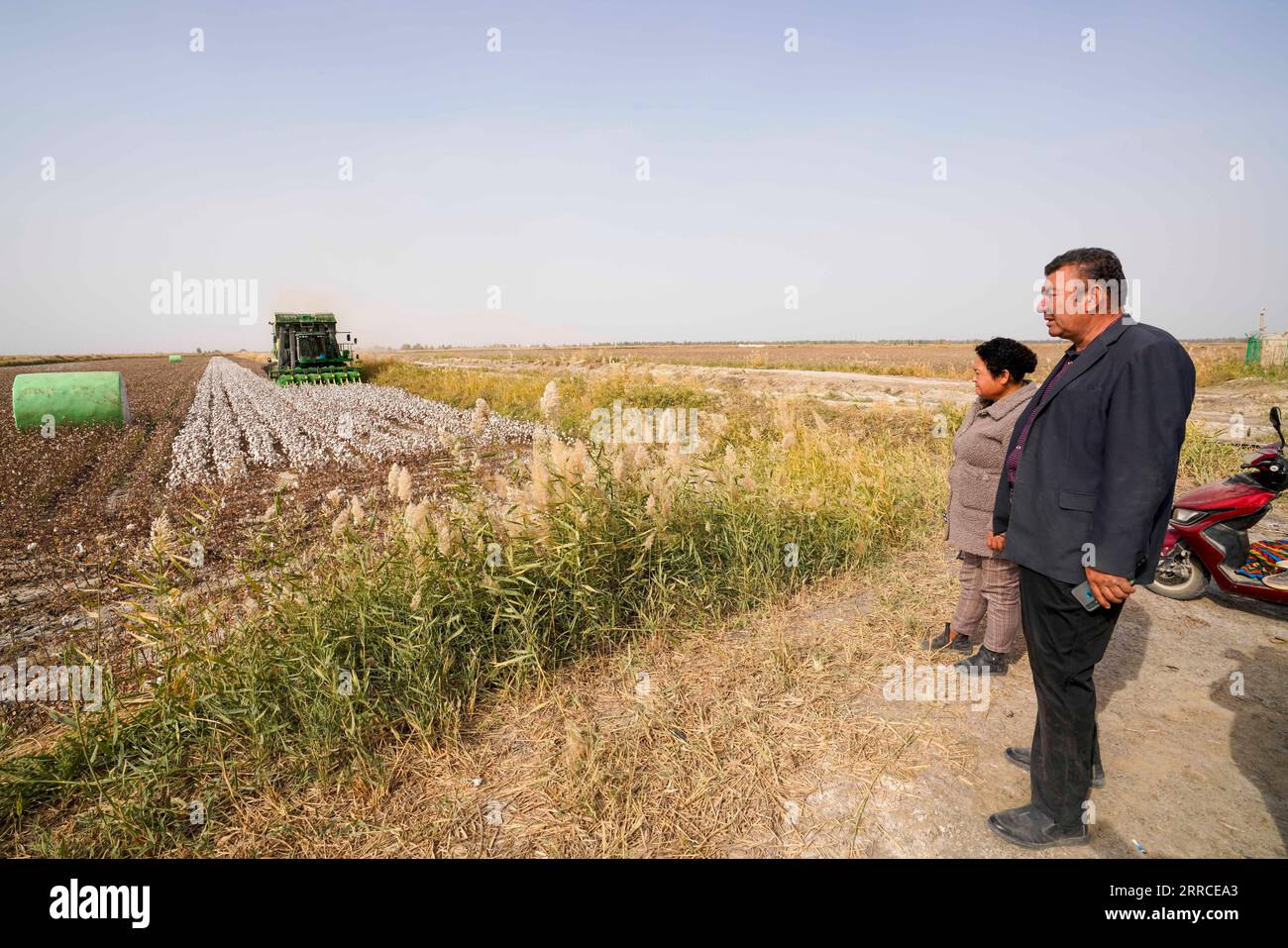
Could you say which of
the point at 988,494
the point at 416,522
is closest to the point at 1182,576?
the point at 988,494

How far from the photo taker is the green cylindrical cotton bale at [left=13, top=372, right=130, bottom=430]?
40.6ft

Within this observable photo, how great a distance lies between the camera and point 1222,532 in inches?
157

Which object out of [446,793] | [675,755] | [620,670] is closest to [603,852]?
[675,755]

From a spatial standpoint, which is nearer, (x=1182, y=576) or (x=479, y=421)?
(x=479, y=421)

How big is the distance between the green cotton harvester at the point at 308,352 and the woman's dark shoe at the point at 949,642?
24.2m

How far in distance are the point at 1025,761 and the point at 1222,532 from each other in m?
3.04

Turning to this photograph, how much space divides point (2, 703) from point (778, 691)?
407cm

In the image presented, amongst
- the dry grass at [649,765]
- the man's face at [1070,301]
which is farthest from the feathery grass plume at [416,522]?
the man's face at [1070,301]

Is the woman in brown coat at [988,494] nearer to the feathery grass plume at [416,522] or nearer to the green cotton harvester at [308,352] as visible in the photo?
the feathery grass plume at [416,522]

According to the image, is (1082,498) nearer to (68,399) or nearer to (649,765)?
(649,765)

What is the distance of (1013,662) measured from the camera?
3283mm

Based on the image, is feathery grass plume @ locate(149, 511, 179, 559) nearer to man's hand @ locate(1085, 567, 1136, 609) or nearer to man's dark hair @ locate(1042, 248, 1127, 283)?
man's hand @ locate(1085, 567, 1136, 609)

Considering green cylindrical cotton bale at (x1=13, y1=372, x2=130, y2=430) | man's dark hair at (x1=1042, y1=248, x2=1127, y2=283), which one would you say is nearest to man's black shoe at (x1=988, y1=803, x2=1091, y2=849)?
man's dark hair at (x1=1042, y1=248, x2=1127, y2=283)
